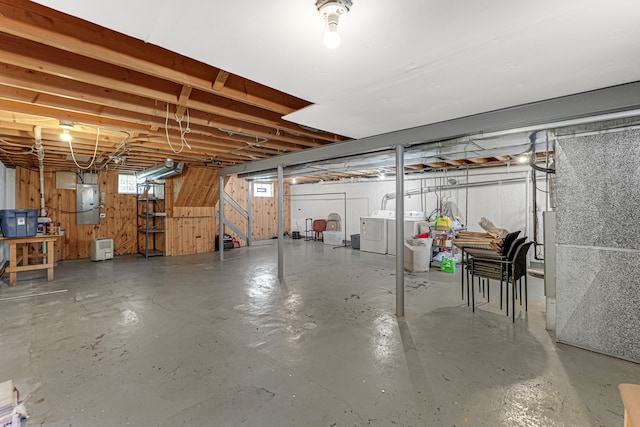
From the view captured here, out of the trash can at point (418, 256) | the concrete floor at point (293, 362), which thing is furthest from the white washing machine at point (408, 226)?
the concrete floor at point (293, 362)

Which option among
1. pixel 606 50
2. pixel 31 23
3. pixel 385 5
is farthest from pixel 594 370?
pixel 31 23

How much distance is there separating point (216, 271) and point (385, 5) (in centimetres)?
533

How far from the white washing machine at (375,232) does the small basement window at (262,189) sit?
430 cm

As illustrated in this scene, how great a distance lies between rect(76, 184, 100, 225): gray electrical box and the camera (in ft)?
22.8

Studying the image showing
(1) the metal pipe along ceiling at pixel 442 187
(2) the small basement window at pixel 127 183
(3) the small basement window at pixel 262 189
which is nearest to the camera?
(1) the metal pipe along ceiling at pixel 442 187

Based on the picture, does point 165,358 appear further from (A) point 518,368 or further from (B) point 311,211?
(B) point 311,211

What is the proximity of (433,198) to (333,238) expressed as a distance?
3357 mm

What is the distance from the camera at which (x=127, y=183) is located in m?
7.69

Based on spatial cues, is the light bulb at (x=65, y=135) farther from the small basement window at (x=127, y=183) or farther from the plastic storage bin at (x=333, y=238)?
the plastic storage bin at (x=333, y=238)

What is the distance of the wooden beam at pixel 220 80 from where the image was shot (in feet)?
6.88

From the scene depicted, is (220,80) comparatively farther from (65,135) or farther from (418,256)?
(418,256)

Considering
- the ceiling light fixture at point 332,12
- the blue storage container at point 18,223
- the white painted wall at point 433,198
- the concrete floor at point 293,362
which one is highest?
the ceiling light fixture at point 332,12

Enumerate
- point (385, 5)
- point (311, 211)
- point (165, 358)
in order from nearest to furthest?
point (385, 5), point (165, 358), point (311, 211)

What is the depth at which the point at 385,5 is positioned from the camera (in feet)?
3.96
